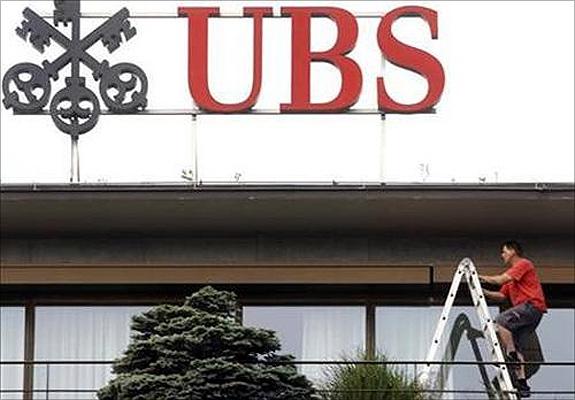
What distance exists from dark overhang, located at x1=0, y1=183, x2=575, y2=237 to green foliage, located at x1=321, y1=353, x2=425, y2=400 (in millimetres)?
1703

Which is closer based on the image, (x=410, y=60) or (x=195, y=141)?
(x=195, y=141)

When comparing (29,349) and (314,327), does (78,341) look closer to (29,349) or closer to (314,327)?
(29,349)

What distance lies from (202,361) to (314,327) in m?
3.31

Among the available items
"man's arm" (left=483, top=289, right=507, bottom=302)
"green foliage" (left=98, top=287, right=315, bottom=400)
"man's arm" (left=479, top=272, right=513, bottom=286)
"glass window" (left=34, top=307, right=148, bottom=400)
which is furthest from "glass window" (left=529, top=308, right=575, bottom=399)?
"glass window" (left=34, top=307, right=148, bottom=400)

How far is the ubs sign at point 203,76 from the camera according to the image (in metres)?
19.1

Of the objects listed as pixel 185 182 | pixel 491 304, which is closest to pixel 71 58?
pixel 185 182

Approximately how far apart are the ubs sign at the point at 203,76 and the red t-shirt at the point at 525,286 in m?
1.99

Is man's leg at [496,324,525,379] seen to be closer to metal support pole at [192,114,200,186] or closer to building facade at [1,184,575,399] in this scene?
building facade at [1,184,575,399]

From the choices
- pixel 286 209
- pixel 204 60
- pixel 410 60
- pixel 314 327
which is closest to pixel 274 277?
pixel 314 327

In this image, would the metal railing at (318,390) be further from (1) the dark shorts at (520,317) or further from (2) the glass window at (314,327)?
(2) the glass window at (314,327)

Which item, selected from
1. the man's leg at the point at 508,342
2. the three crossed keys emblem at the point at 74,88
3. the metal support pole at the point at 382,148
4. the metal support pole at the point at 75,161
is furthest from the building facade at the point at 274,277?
the three crossed keys emblem at the point at 74,88

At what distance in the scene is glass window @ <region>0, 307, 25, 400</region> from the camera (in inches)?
779

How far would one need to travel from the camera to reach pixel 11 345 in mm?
20031

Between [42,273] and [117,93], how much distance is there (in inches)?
80.4
